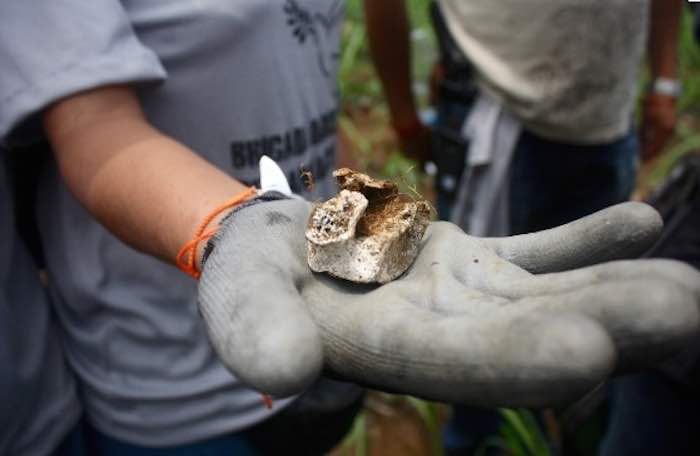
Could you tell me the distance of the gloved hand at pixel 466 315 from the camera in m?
0.63

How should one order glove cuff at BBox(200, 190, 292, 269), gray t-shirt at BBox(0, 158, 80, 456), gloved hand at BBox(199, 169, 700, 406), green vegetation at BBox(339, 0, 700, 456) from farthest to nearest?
green vegetation at BBox(339, 0, 700, 456), gray t-shirt at BBox(0, 158, 80, 456), glove cuff at BBox(200, 190, 292, 269), gloved hand at BBox(199, 169, 700, 406)

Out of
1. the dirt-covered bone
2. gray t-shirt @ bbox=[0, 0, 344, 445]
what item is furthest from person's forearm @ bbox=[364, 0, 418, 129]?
the dirt-covered bone

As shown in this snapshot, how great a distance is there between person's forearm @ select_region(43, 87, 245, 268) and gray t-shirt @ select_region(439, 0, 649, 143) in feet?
3.76

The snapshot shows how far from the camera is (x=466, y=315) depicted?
0.70m

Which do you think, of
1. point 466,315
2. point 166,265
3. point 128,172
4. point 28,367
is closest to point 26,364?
point 28,367

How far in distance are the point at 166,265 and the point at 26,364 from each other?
11.9 inches

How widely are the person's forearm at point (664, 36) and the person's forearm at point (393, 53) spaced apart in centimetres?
97

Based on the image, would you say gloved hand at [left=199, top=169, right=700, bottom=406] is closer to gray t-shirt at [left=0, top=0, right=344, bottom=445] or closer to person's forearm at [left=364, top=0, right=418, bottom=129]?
gray t-shirt at [left=0, top=0, right=344, bottom=445]

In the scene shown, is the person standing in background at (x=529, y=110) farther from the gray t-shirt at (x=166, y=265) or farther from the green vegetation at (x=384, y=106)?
the green vegetation at (x=384, y=106)

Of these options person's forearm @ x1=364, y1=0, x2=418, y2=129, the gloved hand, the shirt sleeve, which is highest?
the shirt sleeve

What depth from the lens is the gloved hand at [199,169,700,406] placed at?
63 centimetres

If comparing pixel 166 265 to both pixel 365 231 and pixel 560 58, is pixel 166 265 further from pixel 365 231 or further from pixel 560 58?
pixel 560 58

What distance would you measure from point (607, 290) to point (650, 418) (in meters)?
0.99

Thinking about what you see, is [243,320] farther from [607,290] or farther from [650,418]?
[650,418]
